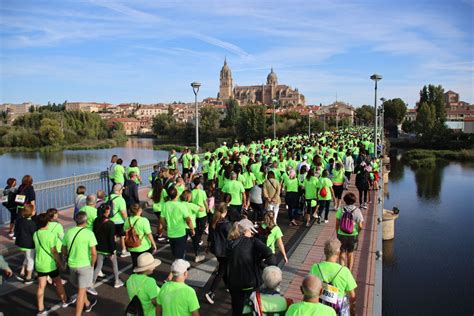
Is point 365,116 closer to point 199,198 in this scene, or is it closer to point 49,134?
point 49,134

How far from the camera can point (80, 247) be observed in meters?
5.27

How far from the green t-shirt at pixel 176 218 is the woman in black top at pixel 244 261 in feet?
6.20

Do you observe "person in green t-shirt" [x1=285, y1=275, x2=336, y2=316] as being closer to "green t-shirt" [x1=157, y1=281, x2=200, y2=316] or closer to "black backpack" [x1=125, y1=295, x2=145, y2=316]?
"green t-shirt" [x1=157, y1=281, x2=200, y2=316]

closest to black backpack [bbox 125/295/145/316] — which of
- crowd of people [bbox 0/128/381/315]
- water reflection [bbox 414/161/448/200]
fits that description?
crowd of people [bbox 0/128/381/315]

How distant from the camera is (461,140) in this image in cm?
6906

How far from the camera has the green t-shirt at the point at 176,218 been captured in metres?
6.46

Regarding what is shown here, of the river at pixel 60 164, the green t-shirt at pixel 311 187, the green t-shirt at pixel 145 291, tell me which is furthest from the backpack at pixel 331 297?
the river at pixel 60 164

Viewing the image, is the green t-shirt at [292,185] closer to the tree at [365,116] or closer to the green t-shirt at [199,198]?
the green t-shirt at [199,198]

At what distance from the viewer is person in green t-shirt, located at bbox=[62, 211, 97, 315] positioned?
5270 mm

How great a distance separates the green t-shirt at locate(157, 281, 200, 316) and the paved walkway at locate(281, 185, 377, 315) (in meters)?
3.09

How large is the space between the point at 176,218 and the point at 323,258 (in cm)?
333

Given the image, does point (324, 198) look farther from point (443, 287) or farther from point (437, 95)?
point (437, 95)

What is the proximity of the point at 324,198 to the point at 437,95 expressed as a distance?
85006 mm

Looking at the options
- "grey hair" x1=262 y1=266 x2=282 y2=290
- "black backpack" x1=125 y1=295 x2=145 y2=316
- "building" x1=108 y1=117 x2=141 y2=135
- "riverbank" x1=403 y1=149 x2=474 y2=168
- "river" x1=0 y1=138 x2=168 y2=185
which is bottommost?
"riverbank" x1=403 y1=149 x2=474 y2=168
